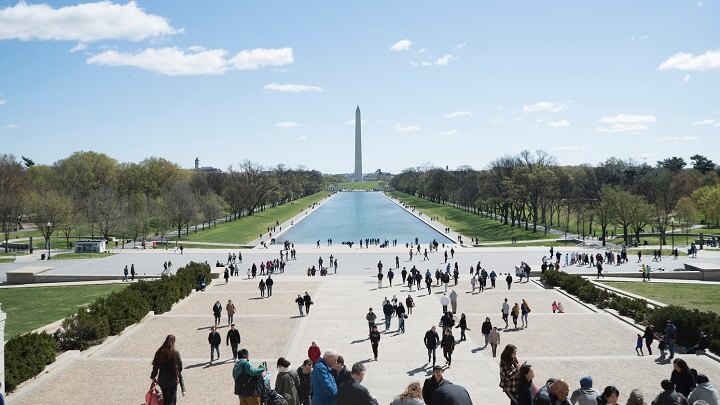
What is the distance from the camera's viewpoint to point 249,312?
27.5 metres

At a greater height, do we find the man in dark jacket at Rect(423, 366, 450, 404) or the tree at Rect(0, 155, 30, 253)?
the tree at Rect(0, 155, 30, 253)

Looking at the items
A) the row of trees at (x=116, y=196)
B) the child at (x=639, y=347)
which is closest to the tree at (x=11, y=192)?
the row of trees at (x=116, y=196)

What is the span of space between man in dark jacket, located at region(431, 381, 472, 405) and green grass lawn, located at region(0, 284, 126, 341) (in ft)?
76.0

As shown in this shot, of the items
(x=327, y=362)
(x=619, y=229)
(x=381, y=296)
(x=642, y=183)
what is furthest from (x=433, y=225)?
(x=327, y=362)

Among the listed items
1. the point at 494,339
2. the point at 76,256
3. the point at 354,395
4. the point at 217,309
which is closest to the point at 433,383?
the point at 354,395

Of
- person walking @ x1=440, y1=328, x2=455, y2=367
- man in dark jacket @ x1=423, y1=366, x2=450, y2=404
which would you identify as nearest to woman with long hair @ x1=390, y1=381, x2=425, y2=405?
man in dark jacket @ x1=423, y1=366, x2=450, y2=404

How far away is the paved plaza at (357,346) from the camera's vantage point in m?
16.1

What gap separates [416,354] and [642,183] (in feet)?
262

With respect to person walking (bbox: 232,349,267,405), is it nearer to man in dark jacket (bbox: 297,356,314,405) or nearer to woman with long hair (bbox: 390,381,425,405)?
man in dark jacket (bbox: 297,356,314,405)

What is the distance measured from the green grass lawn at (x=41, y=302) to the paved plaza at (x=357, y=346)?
581 cm

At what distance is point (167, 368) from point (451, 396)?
690 centimetres

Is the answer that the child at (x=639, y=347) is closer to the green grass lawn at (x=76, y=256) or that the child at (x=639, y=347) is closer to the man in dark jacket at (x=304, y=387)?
the man in dark jacket at (x=304, y=387)

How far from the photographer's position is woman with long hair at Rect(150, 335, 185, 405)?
11680 mm

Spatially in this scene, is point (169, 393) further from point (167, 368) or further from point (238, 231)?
point (238, 231)
